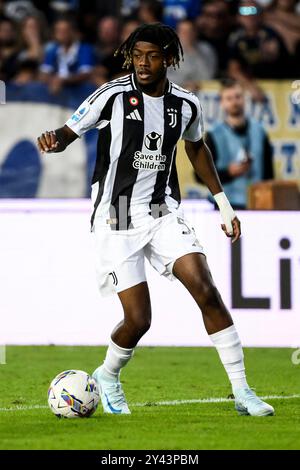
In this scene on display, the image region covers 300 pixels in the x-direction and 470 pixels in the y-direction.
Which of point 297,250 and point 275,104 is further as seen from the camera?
point 275,104

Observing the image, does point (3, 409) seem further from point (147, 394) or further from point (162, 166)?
point (162, 166)

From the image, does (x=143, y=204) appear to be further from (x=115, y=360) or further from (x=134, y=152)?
(x=115, y=360)

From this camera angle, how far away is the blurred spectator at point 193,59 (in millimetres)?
14602

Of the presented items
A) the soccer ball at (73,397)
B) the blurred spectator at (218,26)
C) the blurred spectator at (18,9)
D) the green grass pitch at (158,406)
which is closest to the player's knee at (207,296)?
the green grass pitch at (158,406)

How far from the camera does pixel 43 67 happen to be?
14969 millimetres

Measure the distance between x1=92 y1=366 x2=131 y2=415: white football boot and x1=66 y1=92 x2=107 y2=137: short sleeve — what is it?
1642 mm

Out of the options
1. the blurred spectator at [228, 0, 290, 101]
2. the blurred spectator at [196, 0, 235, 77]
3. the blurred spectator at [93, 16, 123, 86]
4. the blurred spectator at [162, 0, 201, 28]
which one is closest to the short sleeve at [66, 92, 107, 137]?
the blurred spectator at [228, 0, 290, 101]

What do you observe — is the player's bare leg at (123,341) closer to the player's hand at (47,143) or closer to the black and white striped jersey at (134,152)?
the black and white striped jersey at (134,152)

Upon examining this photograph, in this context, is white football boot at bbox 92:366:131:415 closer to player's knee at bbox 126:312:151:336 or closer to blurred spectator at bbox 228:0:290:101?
player's knee at bbox 126:312:151:336

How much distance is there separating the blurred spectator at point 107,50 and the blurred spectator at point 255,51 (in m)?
1.46

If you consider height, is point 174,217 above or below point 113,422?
above

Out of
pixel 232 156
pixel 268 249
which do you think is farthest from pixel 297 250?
pixel 232 156
